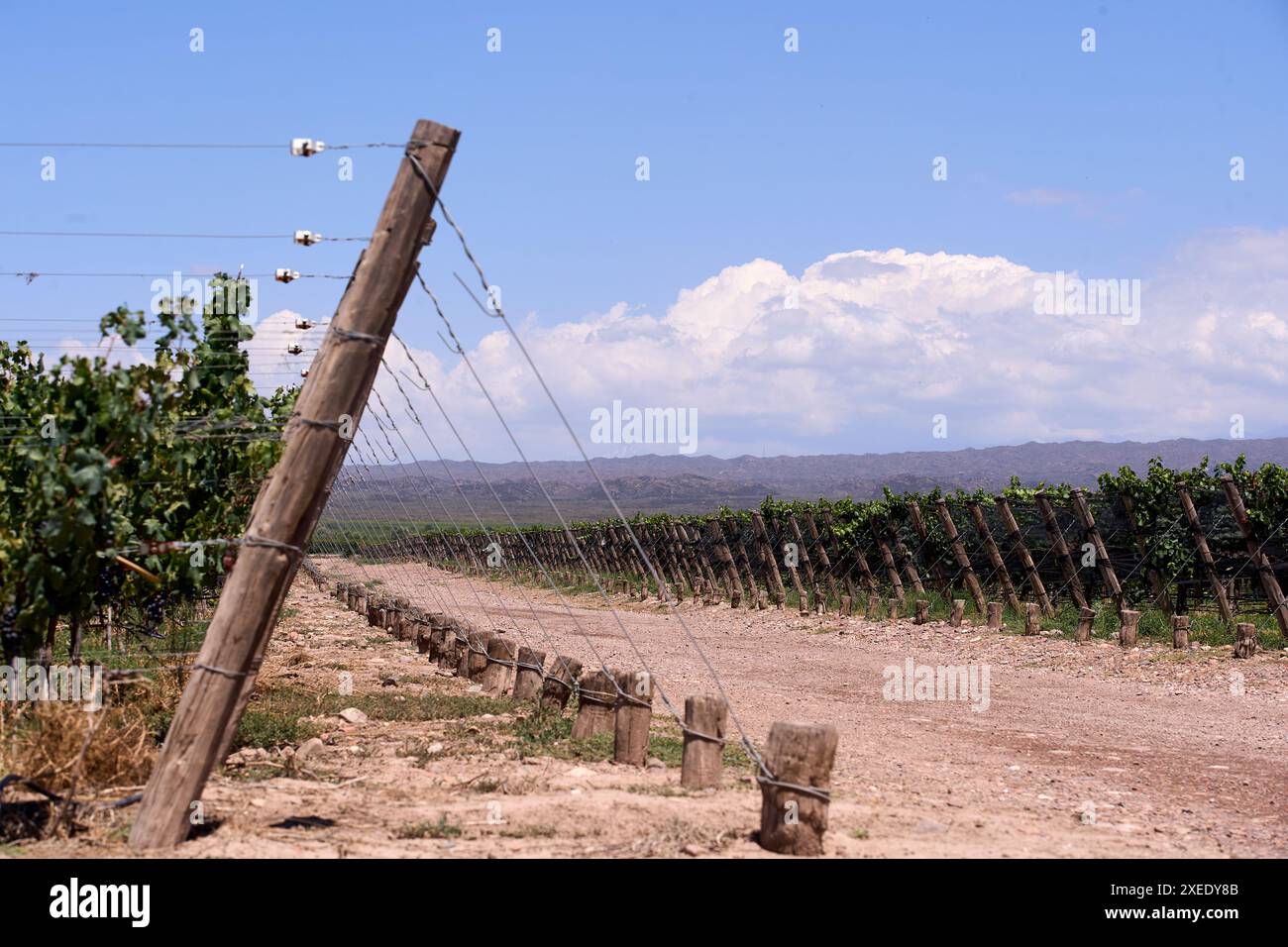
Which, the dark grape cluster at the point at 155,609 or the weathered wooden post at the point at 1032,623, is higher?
the dark grape cluster at the point at 155,609

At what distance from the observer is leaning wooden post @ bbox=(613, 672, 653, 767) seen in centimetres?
923

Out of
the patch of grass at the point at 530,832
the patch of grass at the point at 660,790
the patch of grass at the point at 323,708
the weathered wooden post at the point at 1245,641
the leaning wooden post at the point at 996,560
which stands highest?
the leaning wooden post at the point at 996,560

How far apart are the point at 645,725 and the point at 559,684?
2.58 m

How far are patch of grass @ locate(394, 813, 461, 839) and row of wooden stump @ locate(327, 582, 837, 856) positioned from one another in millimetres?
1720

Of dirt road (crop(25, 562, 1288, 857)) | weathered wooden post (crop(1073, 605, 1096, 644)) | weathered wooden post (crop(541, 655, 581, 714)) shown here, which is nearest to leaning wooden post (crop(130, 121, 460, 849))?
dirt road (crop(25, 562, 1288, 857))

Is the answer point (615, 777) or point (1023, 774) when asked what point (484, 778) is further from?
point (1023, 774)

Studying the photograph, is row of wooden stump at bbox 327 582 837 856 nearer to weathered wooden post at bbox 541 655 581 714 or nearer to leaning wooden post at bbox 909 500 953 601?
weathered wooden post at bbox 541 655 581 714

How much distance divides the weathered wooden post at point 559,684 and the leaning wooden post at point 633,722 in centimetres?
230

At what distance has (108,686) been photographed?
33.4ft

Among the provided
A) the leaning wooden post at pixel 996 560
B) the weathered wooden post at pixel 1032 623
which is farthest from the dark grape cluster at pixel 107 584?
the leaning wooden post at pixel 996 560

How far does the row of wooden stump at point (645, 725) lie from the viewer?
6.51 metres

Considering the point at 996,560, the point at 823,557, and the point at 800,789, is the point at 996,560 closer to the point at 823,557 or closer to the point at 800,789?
the point at 823,557

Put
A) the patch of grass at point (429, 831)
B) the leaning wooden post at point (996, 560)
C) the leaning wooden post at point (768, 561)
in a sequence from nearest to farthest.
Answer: the patch of grass at point (429, 831)
the leaning wooden post at point (996, 560)
the leaning wooden post at point (768, 561)

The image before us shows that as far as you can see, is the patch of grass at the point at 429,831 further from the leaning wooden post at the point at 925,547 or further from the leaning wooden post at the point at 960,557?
the leaning wooden post at the point at 925,547
